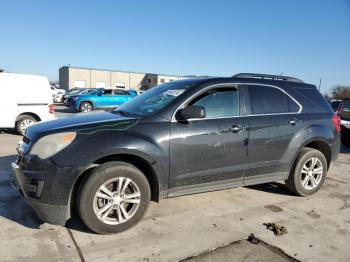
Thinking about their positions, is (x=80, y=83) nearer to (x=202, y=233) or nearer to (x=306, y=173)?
(x=306, y=173)

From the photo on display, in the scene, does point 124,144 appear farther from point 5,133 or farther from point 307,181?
point 5,133

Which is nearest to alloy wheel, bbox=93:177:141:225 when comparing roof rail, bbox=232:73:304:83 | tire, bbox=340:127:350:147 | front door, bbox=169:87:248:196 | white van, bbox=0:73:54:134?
front door, bbox=169:87:248:196

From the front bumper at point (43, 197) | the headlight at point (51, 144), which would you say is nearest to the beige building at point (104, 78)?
the headlight at point (51, 144)

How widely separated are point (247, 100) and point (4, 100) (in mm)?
8263

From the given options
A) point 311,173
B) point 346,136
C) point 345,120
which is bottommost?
point 346,136

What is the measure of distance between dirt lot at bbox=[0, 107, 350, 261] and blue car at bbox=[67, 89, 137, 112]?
54.5 ft

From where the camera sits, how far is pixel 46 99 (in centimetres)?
1077

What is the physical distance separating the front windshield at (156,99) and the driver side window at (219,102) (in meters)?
0.27

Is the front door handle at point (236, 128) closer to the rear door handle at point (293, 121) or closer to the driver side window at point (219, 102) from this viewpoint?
the driver side window at point (219, 102)

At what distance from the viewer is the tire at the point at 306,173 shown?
5145 mm

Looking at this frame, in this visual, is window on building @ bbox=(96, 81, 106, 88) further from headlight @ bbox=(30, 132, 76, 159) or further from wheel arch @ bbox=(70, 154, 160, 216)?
headlight @ bbox=(30, 132, 76, 159)

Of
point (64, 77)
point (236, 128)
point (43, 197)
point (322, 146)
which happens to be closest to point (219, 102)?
point (236, 128)

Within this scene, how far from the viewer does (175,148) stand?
405 cm

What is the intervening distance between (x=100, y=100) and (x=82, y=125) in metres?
18.4
